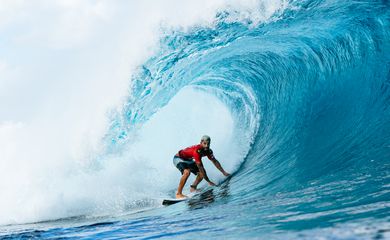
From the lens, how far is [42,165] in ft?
33.3

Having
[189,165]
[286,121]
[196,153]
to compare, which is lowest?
[189,165]

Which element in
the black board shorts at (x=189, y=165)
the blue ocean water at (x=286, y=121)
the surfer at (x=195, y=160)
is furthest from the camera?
the black board shorts at (x=189, y=165)

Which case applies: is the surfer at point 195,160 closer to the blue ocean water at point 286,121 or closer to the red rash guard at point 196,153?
the red rash guard at point 196,153

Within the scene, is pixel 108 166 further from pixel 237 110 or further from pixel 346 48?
pixel 346 48

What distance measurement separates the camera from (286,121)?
37.2ft

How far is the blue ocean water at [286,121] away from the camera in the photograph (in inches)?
153

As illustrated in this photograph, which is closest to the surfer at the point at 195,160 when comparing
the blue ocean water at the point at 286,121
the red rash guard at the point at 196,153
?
the red rash guard at the point at 196,153

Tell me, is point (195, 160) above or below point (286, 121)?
below

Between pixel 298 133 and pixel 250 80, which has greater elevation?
pixel 250 80

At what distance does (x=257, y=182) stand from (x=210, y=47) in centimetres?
630

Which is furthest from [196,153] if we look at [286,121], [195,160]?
[286,121]

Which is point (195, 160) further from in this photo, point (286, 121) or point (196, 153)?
point (286, 121)

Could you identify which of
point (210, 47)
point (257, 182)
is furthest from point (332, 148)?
point (210, 47)

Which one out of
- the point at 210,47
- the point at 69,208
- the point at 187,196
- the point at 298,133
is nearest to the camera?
the point at 187,196
